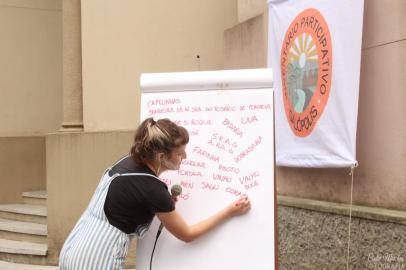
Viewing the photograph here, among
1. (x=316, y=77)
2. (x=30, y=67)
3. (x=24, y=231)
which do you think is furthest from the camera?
(x=30, y=67)

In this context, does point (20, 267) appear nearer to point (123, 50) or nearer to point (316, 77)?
point (123, 50)

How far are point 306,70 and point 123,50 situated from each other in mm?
2980

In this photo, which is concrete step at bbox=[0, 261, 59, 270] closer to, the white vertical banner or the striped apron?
the white vertical banner

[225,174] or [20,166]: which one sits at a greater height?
[225,174]

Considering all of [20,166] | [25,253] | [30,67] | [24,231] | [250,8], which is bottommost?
[25,253]

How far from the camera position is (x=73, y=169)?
6836 mm

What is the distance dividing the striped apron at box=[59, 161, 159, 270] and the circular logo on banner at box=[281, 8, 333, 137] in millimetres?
2278

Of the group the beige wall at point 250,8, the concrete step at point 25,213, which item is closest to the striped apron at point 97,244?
the beige wall at point 250,8

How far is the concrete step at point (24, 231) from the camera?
725 centimetres

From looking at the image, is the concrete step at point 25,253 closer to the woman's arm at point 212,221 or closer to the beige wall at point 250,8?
the beige wall at point 250,8

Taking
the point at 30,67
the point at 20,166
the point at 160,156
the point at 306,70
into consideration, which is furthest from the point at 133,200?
the point at 30,67

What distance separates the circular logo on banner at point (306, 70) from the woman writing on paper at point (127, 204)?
2.00m

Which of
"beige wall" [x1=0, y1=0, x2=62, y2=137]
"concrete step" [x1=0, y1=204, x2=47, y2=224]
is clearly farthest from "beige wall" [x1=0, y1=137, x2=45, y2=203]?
"concrete step" [x1=0, y1=204, x2=47, y2=224]

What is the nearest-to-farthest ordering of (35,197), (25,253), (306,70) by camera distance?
(306,70) < (25,253) < (35,197)
